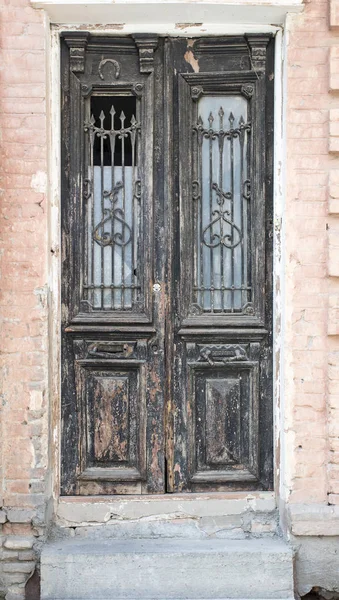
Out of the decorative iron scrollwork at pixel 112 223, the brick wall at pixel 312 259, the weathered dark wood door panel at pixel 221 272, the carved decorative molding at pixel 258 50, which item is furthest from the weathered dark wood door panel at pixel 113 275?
the brick wall at pixel 312 259

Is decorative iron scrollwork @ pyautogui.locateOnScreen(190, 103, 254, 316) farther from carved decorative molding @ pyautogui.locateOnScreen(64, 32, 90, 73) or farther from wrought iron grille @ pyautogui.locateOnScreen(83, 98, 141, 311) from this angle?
carved decorative molding @ pyautogui.locateOnScreen(64, 32, 90, 73)

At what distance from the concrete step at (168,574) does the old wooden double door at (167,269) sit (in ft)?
1.41

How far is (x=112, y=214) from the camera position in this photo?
383cm

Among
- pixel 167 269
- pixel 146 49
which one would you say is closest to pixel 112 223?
pixel 167 269

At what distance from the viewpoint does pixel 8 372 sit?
362 cm

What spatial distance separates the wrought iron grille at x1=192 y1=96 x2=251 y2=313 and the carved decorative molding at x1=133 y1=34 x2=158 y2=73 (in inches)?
15.7

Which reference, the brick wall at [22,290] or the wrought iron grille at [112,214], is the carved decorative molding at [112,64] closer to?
the wrought iron grille at [112,214]

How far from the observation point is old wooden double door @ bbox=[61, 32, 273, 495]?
381 cm

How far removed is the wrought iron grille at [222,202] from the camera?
→ 384cm

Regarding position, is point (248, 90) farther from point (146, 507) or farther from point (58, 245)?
point (146, 507)

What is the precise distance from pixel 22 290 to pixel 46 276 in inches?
6.5

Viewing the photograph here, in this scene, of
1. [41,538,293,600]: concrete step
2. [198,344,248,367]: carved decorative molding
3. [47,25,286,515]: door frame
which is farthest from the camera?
[198,344,248,367]: carved decorative molding

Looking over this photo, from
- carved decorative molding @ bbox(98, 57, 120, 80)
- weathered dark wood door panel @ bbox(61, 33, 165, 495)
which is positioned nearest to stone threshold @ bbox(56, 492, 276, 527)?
weathered dark wood door panel @ bbox(61, 33, 165, 495)

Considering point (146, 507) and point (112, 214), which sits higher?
point (112, 214)
